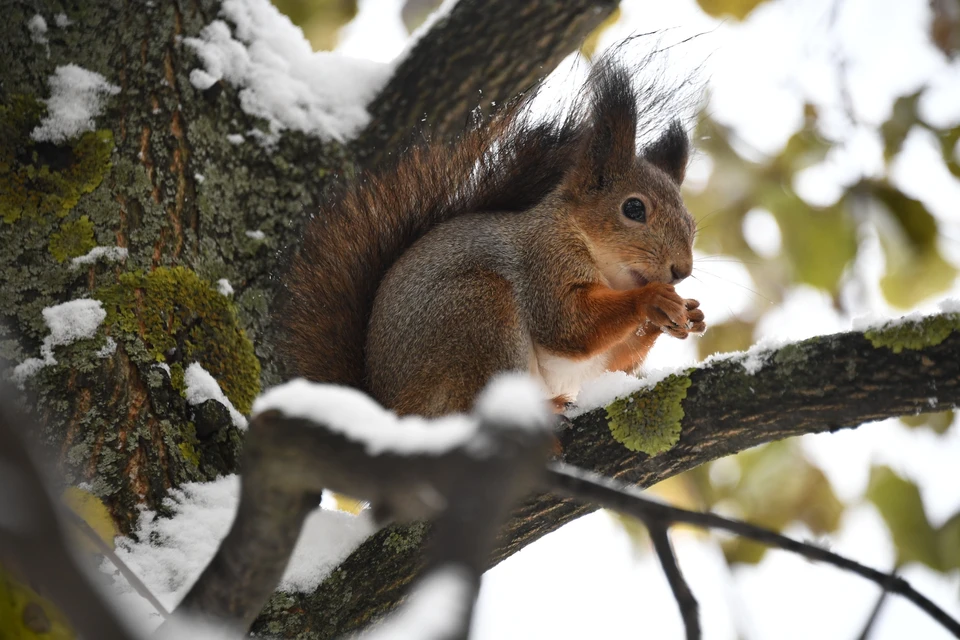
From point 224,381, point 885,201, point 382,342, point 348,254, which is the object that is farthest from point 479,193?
point 885,201

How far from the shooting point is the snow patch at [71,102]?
1801mm

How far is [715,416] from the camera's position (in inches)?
54.7

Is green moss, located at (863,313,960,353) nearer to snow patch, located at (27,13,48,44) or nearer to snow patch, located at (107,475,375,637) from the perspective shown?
snow patch, located at (107,475,375,637)

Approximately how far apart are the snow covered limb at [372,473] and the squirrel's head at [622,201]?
1599 millimetres

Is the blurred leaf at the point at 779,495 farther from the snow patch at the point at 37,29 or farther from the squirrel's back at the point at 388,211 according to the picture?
the snow patch at the point at 37,29

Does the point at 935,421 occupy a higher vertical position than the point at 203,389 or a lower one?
higher

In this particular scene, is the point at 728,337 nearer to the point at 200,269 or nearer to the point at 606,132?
the point at 606,132

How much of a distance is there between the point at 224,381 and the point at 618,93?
1334 millimetres

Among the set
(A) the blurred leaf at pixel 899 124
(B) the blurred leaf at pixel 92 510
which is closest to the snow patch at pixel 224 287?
(B) the blurred leaf at pixel 92 510

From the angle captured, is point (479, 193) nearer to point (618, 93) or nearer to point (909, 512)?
point (618, 93)

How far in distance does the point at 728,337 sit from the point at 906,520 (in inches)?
51.0

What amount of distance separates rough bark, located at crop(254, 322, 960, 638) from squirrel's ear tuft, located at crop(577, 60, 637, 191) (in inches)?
40.3

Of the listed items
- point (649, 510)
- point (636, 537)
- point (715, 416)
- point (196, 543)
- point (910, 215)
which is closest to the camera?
point (649, 510)

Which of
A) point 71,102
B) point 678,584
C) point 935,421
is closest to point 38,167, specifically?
point 71,102
